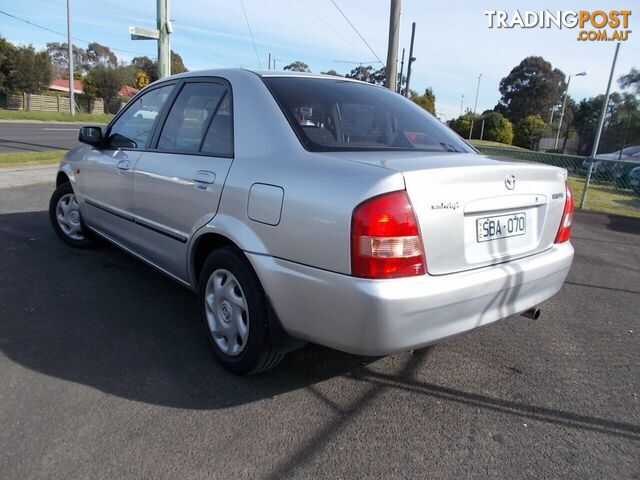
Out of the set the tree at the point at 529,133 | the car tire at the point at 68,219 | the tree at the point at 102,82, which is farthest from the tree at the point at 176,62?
the car tire at the point at 68,219

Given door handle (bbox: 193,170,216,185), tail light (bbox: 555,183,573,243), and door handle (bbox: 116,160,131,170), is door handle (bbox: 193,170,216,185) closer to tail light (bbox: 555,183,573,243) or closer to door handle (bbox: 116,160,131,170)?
door handle (bbox: 116,160,131,170)

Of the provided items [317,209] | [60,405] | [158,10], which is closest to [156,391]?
[60,405]

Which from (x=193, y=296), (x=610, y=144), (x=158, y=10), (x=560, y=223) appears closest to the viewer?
(x=560, y=223)

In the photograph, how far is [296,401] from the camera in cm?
260

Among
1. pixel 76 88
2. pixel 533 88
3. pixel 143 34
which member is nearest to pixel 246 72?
pixel 143 34

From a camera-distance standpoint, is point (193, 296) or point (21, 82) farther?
point (21, 82)

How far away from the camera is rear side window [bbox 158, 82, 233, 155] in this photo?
9.73ft

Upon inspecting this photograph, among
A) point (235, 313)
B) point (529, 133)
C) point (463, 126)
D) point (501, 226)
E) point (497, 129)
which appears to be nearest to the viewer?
point (501, 226)

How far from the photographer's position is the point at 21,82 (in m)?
45.9

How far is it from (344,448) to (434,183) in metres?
1.26

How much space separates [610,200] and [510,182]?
11.0m

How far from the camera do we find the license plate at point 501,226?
93.3 inches

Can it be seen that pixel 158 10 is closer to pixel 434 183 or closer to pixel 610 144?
pixel 434 183

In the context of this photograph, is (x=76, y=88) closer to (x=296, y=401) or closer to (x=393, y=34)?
(x=393, y=34)
